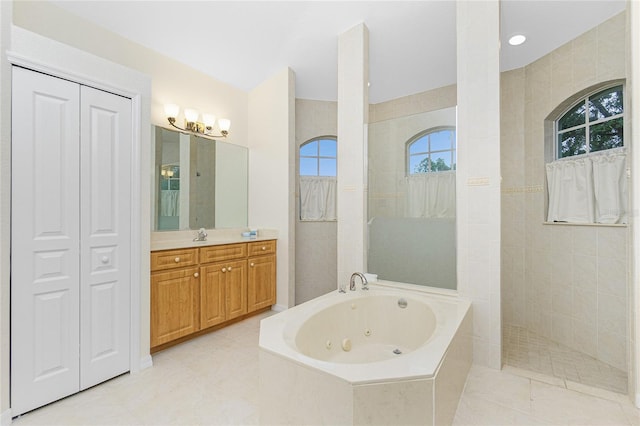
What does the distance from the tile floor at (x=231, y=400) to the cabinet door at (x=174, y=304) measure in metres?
0.24

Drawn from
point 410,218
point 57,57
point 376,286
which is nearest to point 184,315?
point 376,286

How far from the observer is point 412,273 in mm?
2689

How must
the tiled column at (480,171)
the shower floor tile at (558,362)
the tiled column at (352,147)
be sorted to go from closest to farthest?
the shower floor tile at (558,362) < the tiled column at (480,171) < the tiled column at (352,147)

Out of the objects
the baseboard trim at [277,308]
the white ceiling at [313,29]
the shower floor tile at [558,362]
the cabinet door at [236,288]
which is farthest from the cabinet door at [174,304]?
the shower floor tile at [558,362]

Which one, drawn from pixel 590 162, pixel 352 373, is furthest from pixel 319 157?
pixel 352 373

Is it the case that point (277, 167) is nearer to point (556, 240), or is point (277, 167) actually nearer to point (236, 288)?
point (236, 288)

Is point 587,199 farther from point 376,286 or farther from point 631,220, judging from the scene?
point 376,286

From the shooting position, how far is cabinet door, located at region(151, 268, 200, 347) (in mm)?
2324

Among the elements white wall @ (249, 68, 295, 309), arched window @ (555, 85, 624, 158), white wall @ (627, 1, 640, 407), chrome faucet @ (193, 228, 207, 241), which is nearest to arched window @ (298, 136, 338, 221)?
white wall @ (249, 68, 295, 309)

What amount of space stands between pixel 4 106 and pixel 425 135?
2861mm

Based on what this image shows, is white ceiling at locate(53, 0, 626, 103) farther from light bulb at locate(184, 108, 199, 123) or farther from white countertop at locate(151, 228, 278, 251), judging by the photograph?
white countertop at locate(151, 228, 278, 251)

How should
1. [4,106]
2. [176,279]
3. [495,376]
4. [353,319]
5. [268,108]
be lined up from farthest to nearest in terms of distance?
[268,108] < [176,279] < [353,319] < [495,376] < [4,106]

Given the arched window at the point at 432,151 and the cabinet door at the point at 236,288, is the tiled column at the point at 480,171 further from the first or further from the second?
the cabinet door at the point at 236,288

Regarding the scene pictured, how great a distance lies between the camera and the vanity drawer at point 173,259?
2.32m
